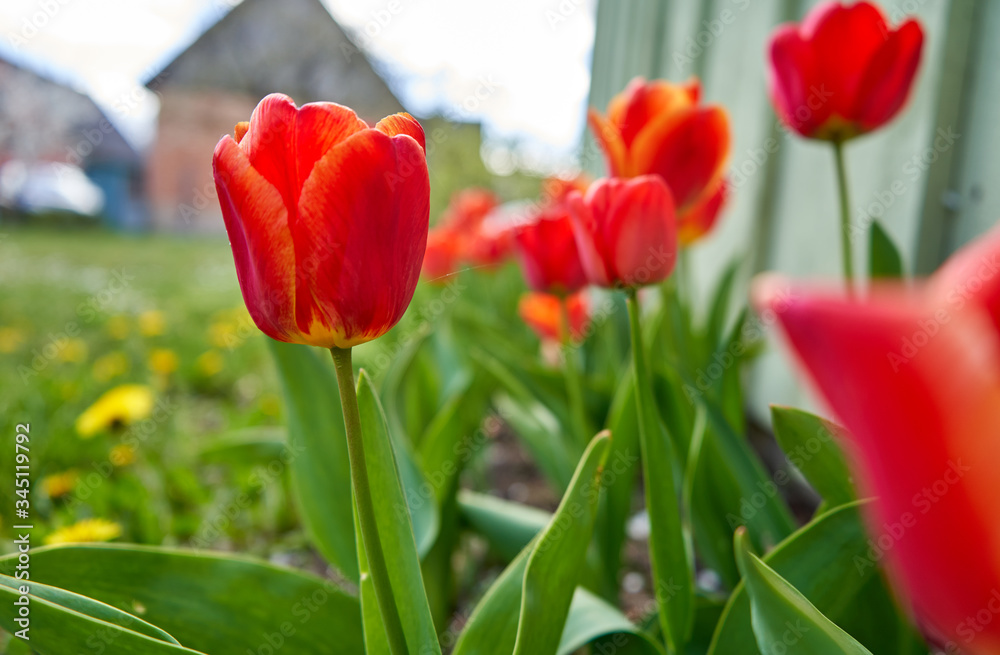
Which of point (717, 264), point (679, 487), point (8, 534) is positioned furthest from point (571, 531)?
point (717, 264)

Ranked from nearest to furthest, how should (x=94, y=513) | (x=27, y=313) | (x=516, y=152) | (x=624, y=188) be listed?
1. (x=624, y=188)
2. (x=94, y=513)
3. (x=27, y=313)
4. (x=516, y=152)

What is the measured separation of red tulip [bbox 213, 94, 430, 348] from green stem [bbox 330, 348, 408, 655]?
0.02 m

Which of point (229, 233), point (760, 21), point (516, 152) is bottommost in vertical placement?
point (229, 233)

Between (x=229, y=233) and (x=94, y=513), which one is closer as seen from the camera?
(x=229, y=233)

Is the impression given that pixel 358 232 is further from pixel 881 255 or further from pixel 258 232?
pixel 881 255

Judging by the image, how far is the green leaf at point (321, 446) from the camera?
2.44 ft

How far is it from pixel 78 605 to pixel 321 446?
0.35 m

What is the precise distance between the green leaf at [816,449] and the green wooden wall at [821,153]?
0.63 m

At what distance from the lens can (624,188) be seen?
1.88 ft

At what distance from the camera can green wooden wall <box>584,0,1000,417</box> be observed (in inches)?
39.3

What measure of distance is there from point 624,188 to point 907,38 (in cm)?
41

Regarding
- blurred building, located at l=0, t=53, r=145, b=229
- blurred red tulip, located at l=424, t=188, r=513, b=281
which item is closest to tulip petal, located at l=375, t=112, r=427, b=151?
blurred red tulip, located at l=424, t=188, r=513, b=281

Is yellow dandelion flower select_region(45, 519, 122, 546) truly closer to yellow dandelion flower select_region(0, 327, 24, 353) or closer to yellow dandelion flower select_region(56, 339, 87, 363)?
yellow dandelion flower select_region(56, 339, 87, 363)

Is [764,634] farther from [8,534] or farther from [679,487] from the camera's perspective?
[8,534]
